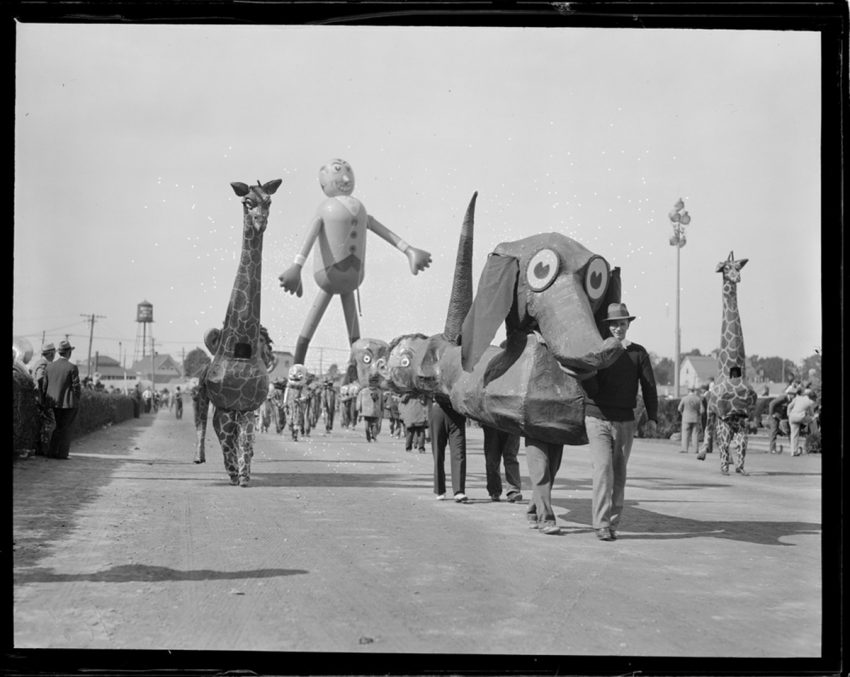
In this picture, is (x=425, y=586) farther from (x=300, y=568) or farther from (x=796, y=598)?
(x=796, y=598)

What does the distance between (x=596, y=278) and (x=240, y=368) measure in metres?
4.27

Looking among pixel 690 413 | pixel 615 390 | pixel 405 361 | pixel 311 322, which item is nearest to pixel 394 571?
pixel 615 390

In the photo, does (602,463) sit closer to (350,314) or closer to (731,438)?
(350,314)

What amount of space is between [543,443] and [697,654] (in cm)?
326

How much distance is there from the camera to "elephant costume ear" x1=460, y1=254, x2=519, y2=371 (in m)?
7.96

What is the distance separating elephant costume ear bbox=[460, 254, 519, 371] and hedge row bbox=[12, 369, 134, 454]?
362 cm

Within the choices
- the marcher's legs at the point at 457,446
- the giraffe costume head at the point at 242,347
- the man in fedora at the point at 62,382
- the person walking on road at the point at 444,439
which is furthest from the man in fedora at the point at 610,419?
the man in fedora at the point at 62,382

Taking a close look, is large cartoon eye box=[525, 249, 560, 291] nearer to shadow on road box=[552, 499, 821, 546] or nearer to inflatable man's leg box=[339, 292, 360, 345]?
shadow on road box=[552, 499, 821, 546]

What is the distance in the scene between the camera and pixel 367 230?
9383 millimetres

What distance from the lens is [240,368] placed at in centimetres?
1022

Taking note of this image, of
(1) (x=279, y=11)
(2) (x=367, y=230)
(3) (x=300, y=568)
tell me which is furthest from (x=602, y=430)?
(1) (x=279, y=11)

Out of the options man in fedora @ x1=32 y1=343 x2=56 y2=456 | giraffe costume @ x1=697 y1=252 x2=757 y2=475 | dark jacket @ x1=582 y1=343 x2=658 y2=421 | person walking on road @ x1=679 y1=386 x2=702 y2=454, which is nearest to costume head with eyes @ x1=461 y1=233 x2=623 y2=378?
dark jacket @ x1=582 y1=343 x2=658 y2=421

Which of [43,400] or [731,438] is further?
[731,438]
